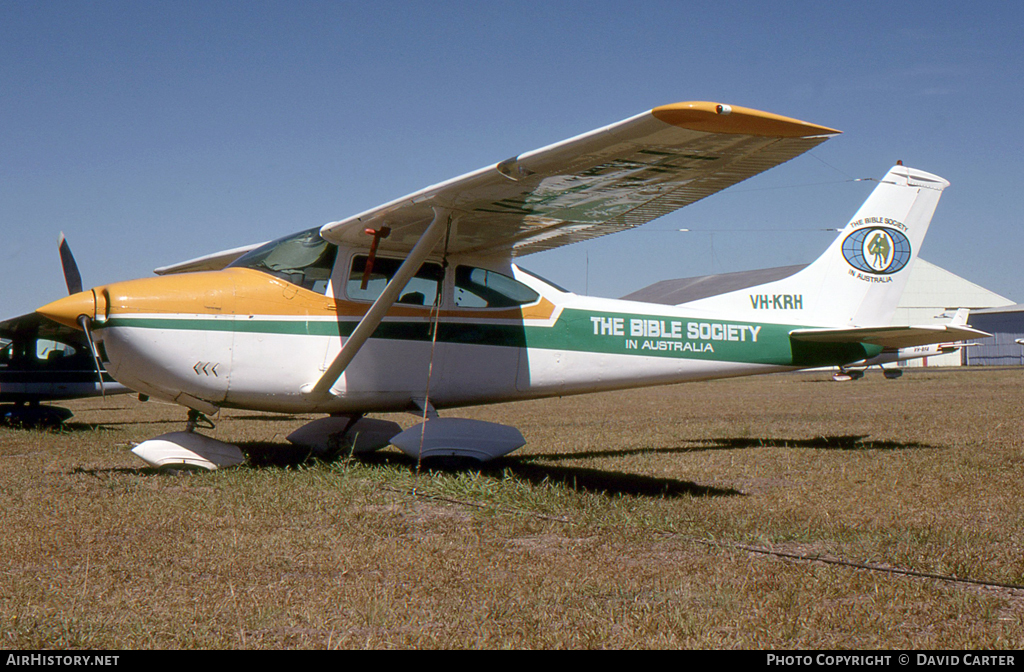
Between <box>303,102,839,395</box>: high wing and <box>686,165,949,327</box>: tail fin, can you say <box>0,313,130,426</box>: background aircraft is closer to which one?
<box>303,102,839,395</box>: high wing

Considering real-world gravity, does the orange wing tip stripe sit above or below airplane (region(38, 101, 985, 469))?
above

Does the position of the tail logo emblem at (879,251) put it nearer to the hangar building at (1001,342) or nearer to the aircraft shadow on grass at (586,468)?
the aircraft shadow on grass at (586,468)

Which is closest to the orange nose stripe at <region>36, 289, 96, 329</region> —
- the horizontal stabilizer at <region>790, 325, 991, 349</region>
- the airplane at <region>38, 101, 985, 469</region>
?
the airplane at <region>38, 101, 985, 469</region>

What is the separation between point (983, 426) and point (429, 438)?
837cm

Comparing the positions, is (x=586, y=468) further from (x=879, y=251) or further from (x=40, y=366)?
(x=40, y=366)

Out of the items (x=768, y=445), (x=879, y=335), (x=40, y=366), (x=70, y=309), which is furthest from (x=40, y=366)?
(x=879, y=335)

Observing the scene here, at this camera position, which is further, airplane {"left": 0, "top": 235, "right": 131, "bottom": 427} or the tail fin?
airplane {"left": 0, "top": 235, "right": 131, "bottom": 427}

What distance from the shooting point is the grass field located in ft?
9.62

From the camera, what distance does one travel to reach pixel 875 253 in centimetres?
977

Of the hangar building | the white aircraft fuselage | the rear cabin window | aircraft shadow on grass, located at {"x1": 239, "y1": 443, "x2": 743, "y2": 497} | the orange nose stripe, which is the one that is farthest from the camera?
the hangar building

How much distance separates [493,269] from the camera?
790cm

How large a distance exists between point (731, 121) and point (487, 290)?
3680 millimetres

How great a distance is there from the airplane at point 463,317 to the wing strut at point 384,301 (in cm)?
2

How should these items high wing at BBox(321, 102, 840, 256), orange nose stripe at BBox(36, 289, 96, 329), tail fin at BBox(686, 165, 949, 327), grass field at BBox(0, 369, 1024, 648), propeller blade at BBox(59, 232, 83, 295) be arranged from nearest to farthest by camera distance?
grass field at BBox(0, 369, 1024, 648) < high wing at BBox(321, 102, 840, 256) < orange nose stripe at BBox(36, 289, 96, 329) < tail fin at BBox(686, 165, 949, 327) < propeller blade at BBox(59, 232, 83, 295)
